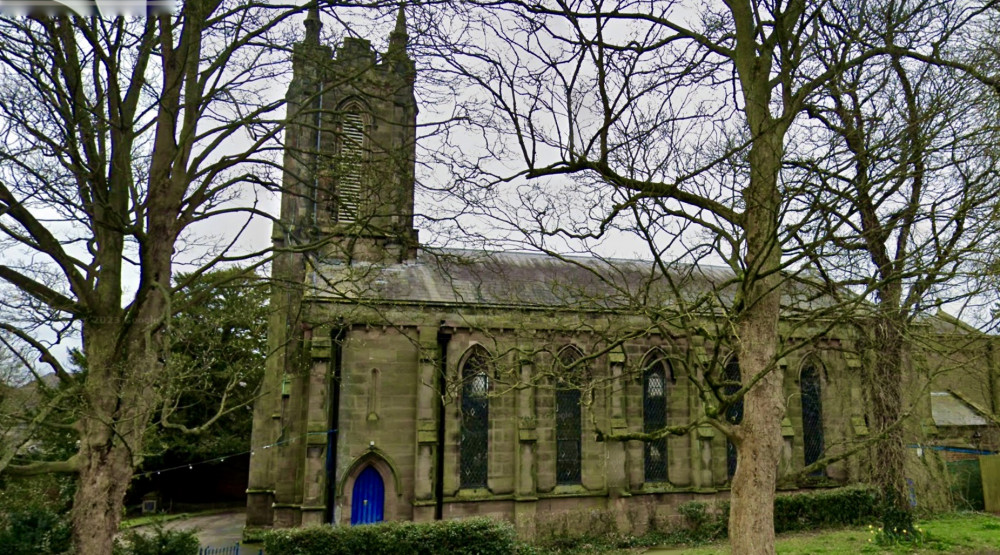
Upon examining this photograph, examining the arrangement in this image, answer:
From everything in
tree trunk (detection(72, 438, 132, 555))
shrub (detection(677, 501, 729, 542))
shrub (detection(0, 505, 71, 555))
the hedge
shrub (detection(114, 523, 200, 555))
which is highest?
tree trunk (detection(72, 438, 132, 555))

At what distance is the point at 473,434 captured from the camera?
1819 cm

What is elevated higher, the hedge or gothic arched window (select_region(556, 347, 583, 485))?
gothic arched window (select_region(556, 347, 583, 485))

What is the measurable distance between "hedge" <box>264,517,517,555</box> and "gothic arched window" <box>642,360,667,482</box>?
7090 millimetres

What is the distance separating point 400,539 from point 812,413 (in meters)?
15.2

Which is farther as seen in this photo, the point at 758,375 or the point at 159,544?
the point at 159,544

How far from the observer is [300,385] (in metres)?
18.7

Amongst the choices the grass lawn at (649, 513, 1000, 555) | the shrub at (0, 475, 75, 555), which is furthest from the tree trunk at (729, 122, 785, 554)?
the shrub at (0, 475, 75, 555)

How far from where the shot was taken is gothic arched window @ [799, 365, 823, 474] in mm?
21641

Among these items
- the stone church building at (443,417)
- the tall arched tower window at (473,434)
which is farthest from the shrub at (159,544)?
the tall arched tower window at (473,434)

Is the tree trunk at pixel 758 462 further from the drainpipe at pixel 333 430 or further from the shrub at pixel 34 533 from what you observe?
the drainpipe at pixel 333 430

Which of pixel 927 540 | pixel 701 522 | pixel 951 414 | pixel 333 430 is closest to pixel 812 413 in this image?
pixel 701 522

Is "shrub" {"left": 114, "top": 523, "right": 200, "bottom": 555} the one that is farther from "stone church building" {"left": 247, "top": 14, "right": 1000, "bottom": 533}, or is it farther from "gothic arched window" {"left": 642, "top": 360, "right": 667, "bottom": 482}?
"gothic arched window" {"left": 642, "top": 360, "right": 667, "bottom": 482}

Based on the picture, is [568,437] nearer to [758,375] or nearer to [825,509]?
[825,509]

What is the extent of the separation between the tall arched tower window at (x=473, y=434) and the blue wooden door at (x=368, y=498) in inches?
86.7
